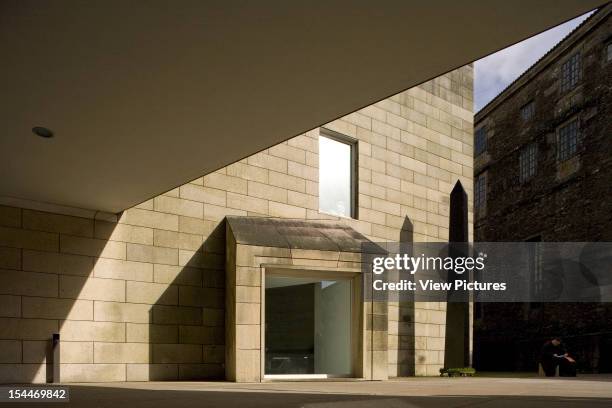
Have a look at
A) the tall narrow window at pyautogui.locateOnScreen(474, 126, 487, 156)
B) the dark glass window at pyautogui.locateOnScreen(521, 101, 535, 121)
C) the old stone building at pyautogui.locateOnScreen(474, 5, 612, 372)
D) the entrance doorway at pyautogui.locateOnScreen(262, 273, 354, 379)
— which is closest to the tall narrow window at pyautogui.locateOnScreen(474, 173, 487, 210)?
the old stone building at pyautogui.locateOnScreen(474, 5, 612, 372)

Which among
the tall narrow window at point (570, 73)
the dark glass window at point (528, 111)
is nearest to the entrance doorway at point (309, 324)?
the tall narrow window at point (570, 73)

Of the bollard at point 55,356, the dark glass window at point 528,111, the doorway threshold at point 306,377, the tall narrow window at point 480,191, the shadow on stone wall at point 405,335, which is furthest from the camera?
the tall narrow window at point 480,191

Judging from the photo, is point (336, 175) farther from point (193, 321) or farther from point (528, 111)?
point (528, 111)

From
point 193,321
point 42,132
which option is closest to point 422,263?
point 193,321

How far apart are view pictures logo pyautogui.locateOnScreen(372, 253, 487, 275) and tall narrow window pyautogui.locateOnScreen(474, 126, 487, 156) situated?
1887 centimetres

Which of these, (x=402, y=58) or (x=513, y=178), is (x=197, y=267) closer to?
(x=402, y=58)

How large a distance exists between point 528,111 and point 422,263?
17690 millimetres

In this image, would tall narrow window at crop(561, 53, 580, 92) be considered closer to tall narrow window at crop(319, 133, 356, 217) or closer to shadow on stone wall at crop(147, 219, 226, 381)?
tall narrow window at crop(319, 133, 356, 217)

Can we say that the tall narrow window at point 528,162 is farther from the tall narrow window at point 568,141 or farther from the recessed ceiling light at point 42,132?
the recessed ceiling light at point 42,132

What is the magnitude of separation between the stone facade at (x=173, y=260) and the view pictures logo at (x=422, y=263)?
26.1 inches

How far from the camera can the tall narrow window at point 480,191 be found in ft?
127

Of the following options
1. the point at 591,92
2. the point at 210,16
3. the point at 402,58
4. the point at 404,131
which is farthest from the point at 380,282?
the point at 591,92

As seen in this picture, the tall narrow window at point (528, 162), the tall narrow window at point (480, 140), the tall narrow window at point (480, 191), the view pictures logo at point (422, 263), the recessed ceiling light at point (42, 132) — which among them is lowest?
the view pictures logo at point (422, 263)

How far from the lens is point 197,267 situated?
15406 millimetres
